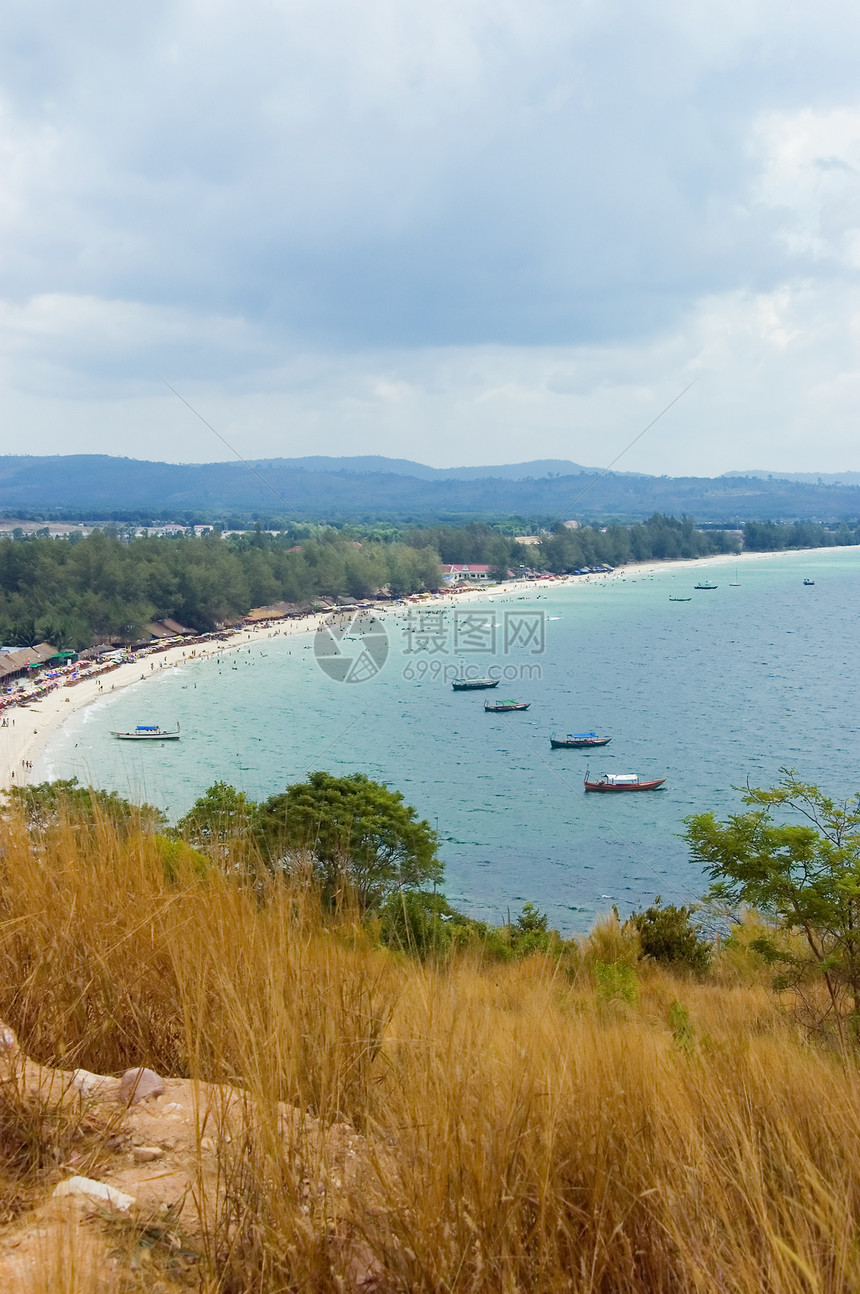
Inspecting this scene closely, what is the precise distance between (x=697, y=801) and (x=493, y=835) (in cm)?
606

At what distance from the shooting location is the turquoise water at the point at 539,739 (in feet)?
69.1

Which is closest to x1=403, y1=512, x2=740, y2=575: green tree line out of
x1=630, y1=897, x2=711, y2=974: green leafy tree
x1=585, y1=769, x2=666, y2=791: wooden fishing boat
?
x1=585, y1=769, x2=666, y2=791: wooden fishing boat

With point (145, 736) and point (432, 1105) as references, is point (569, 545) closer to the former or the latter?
point (145, 736)

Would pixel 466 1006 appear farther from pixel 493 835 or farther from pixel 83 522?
pixel 83 522

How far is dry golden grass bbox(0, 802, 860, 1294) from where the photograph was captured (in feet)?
4.35

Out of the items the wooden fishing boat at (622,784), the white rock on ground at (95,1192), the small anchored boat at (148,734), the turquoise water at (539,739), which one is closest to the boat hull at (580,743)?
the turquoise water at (539,739)

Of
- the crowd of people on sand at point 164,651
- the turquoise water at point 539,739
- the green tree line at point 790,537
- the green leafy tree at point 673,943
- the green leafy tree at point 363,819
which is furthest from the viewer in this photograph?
the green tree line at point 790,537

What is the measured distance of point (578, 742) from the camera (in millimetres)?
31719

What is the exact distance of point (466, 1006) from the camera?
2.04 metres

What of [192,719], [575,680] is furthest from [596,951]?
[575,680]

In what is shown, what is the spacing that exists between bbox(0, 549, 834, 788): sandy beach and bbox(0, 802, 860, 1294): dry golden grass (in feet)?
37.5

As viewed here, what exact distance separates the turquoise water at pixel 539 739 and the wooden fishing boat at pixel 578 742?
0.60 meters

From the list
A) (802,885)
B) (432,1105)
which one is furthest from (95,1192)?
(802,885)

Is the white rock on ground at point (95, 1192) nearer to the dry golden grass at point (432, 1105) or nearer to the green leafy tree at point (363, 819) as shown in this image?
the dry golden grass at point (432, 1105)
